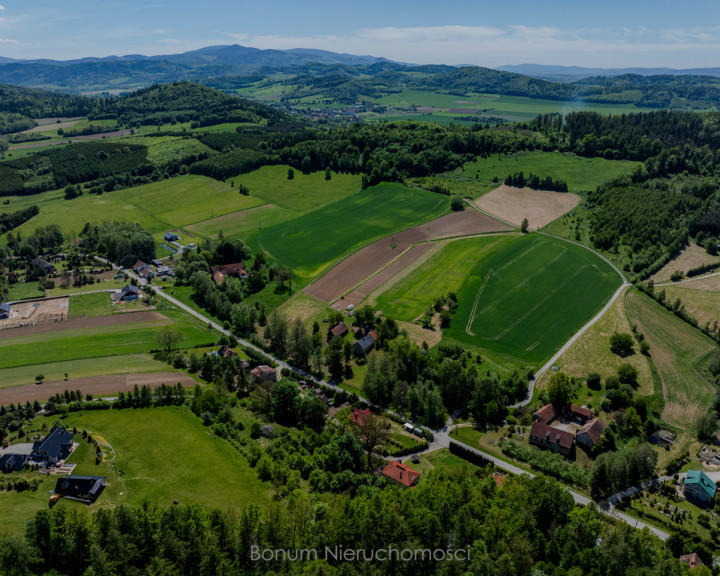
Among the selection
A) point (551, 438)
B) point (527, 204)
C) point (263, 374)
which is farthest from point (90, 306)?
point (527, 204)

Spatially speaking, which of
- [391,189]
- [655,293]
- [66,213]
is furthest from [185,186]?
[655,293]

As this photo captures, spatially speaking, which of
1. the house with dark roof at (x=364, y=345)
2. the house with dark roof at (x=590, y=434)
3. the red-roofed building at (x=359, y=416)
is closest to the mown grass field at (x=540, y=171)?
the house with dark roof at (x=364, y=345)

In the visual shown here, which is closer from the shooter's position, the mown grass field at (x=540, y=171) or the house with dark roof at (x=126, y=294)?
the house with dark roof at (x=126, y=294)

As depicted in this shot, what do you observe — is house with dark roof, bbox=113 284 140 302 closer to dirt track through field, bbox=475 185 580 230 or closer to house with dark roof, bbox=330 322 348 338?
house with dark roof, bbox=330 322 348 338

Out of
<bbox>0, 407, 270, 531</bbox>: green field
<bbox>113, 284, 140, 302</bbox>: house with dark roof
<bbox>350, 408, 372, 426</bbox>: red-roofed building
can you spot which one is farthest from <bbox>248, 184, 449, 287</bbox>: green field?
<bbox>0, 407, 270, 531</bbox>: green field

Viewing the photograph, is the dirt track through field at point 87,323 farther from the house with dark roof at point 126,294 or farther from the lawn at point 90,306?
the house with dark roof at point 126,294

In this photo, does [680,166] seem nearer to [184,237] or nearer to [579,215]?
[579,215]
